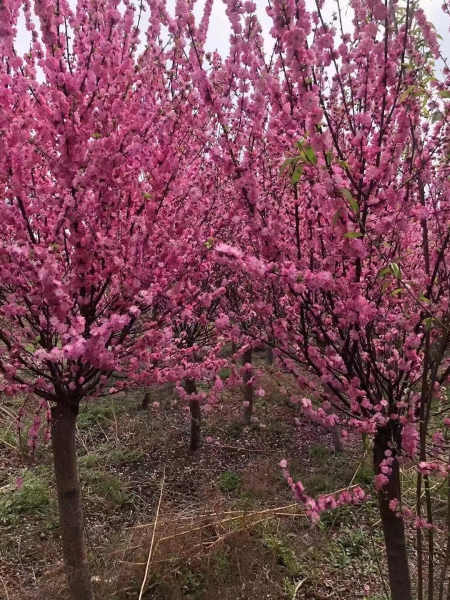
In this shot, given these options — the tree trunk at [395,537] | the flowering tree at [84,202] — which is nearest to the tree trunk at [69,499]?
the flowering tree at [84,202]

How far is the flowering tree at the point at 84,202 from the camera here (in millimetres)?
2254

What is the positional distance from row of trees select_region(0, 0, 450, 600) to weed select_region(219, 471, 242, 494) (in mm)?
3275

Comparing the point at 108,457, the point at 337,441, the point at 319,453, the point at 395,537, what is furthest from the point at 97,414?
the point at 395,537

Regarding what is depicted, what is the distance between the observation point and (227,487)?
20.0 feet

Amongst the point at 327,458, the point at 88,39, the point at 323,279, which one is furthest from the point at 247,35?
the point at 327,458

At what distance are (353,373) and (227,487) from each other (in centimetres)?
423

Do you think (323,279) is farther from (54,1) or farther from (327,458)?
(327,458)

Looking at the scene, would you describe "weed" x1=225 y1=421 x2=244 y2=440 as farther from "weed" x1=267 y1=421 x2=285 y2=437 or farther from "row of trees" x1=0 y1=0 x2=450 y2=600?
"row of trees" x1=0 y1=0 x2=450 y2=600

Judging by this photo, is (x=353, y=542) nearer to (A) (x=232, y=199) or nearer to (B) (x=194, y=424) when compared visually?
(B) (x=194, y=424)

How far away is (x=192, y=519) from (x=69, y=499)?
2452 millimetres

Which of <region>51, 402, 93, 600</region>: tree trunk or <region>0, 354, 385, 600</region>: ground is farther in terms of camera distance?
<region>0, 354, 385, 600</region>: ground

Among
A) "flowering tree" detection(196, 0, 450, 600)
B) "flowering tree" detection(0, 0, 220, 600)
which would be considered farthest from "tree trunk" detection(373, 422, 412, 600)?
"flowering tree" detection(0, 0, 220, 600)

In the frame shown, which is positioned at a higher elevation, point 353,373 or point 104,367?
point 104,367

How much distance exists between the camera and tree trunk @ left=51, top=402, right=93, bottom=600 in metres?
2.96
